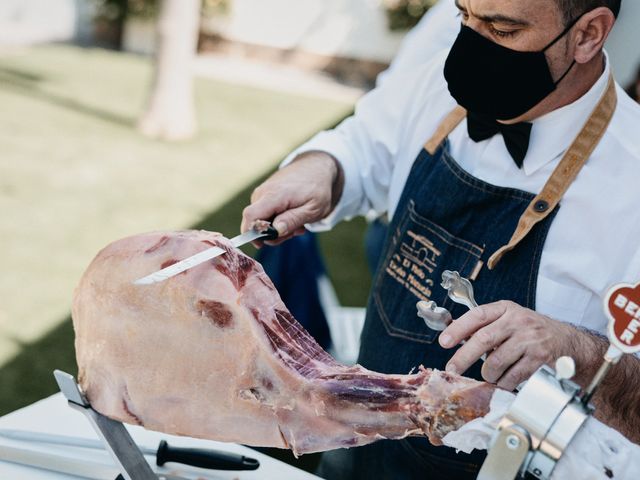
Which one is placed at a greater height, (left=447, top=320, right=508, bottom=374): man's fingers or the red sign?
the red sign

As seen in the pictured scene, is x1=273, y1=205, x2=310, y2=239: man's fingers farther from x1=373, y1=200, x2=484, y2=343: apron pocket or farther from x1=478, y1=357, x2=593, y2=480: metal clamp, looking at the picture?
x1=478, y1=357, x2=593, y2=480: metal clamp

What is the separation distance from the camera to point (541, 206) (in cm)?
186

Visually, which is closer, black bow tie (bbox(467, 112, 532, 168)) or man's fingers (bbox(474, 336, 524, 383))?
man's fingers (bbox(474, 336, 524, 383))

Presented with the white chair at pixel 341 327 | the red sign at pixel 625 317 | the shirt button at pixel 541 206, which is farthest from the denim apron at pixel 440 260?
the white chair at pixel 341 327

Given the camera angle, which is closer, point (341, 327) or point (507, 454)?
point (507, 454)

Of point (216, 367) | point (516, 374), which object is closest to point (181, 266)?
point (216, 367)

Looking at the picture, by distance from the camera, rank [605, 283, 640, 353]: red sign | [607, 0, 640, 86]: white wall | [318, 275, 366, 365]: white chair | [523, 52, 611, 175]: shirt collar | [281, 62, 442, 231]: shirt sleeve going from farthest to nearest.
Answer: [607, 0, 640, 86]: white wall
[318, 275, 366, 365]: white chair
[281, 62, 442, 231]: shirt sleeve
[523, 52, 611, 175]: shirt collar
[605, 283, 640, 353]: red sign

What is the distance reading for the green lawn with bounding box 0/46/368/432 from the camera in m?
4.31

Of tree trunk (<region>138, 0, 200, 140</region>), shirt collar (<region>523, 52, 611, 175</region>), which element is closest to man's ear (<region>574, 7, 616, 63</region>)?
shirt collar (<region>523, 52, 611, 175</region>)

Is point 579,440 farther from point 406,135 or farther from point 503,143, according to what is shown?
point 406,135

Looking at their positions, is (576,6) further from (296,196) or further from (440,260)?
(296,196)

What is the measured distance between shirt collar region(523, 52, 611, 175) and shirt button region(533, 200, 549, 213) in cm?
13

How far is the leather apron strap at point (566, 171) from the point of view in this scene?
6.06ft

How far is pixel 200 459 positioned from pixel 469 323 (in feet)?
2.63
